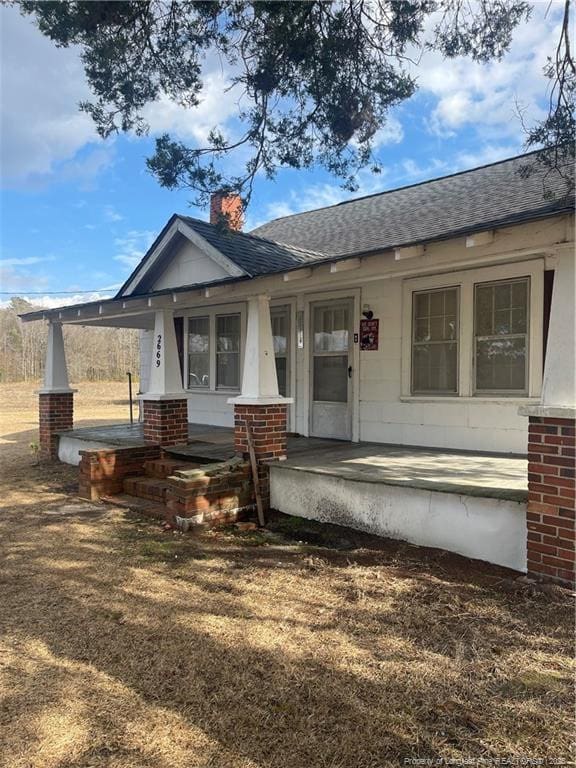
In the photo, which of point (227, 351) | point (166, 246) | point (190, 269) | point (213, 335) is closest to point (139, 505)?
point (227, 351)

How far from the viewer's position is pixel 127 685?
9.02 ft

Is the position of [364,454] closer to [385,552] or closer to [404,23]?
[385,552]

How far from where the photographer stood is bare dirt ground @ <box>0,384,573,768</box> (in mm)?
2301

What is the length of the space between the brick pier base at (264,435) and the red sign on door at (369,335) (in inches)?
81.3

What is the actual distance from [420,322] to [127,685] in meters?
5.94

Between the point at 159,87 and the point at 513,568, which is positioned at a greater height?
the point at 159,87

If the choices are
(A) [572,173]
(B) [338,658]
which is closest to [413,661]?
(B) [338,658]

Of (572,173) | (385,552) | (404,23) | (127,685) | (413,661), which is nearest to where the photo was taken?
(127,685)

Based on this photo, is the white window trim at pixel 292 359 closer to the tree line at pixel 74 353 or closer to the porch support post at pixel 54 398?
the porch support post at pixel 54 398

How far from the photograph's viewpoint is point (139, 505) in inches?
255

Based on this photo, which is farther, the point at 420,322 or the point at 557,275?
the point at 420,322

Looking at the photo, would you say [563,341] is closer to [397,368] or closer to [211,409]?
[397,368]

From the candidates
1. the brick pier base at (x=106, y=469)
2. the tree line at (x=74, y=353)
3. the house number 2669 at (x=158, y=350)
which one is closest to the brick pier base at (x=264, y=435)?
the brick pier base at (x=106, y=469)

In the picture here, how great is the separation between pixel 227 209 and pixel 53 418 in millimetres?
5449
